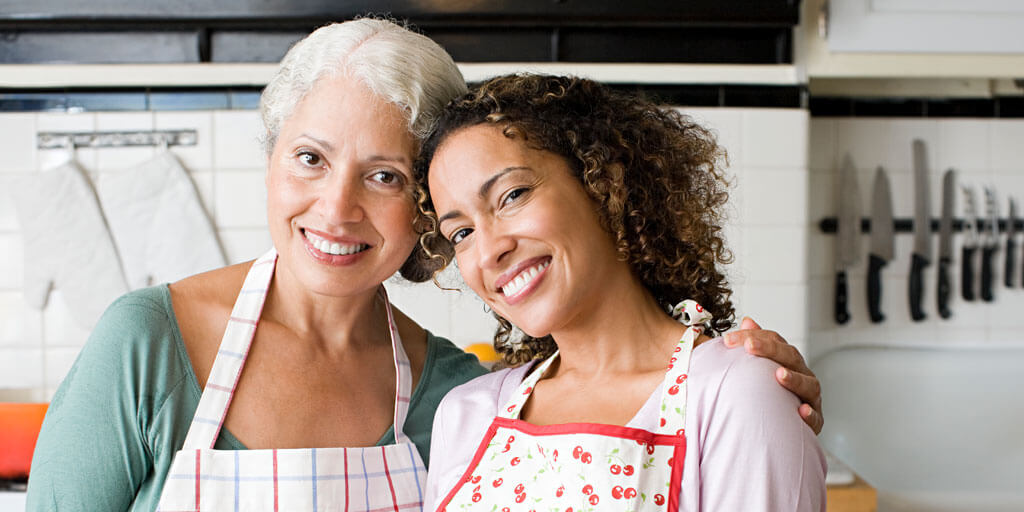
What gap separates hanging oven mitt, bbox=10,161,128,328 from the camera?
7.49 feet

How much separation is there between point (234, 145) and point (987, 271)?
244 cm

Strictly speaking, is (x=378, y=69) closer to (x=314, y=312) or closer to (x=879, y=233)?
(x=314, y=312)

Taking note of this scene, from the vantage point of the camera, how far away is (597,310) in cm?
102

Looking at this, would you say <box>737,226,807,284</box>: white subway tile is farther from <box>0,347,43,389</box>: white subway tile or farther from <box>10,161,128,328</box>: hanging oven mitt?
<box>0,347,43,389</box>: white subway tile

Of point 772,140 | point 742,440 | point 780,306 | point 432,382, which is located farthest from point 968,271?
point 742,440

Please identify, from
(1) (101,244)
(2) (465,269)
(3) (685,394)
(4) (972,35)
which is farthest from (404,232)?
(4) (972,35)

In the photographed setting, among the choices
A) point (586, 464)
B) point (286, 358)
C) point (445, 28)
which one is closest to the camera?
point (586, 464)

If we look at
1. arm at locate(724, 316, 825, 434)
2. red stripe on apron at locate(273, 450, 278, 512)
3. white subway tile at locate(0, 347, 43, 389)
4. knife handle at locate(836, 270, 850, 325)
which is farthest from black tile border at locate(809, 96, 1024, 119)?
white subway tile at locate(0, 347, 43, 389)

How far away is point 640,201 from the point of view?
39.9 inches

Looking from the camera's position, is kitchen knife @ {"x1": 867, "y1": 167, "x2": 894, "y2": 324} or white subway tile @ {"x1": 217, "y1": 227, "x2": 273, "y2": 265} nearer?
white subway tile @ {"x1": 217, "y1": 227, "x2": 273, "y2": 265}

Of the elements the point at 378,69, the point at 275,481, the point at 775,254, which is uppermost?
the point at 378,69

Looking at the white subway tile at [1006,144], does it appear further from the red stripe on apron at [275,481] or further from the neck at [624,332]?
the red stripe on apron at [275,481]

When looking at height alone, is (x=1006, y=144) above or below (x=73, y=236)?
above

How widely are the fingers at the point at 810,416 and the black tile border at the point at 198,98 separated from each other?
5.11 feet
